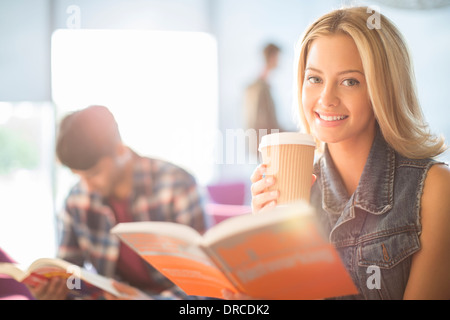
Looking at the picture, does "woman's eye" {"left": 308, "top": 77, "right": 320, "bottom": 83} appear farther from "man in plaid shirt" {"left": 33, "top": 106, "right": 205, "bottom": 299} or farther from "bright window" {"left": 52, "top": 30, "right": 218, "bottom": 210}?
"bright window" {"left": 52, "top": 30, "right": 218, "bottom": 210}

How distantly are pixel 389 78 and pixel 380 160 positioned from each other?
0.18 metres

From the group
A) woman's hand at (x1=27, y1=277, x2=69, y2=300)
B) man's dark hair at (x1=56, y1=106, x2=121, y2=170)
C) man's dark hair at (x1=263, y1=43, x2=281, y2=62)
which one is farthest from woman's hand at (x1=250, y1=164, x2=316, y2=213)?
man's dark hair at (x1=263, y1=43, x2=281, y2=62)

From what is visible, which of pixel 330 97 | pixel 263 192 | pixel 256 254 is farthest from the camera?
pixel 330 97

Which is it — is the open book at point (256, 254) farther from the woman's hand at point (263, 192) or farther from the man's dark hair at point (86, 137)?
the man's dark hair at point (86, 137)

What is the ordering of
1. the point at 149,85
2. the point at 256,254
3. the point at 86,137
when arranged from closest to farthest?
the point at 256,254
the point at 86,137
the point at 149,85

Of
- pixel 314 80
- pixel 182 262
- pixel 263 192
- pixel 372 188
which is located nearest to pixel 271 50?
pixel 314 80

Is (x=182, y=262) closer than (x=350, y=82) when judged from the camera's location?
Yes

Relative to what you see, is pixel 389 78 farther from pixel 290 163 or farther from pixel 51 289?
pixel 51 289

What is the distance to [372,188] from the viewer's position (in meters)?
0.93

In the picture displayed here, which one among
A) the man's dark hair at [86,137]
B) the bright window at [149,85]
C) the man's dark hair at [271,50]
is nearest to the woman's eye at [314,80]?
the man's dark hair at [86,137]

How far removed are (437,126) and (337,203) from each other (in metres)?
1.78

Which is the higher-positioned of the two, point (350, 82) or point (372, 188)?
point (350, 82)

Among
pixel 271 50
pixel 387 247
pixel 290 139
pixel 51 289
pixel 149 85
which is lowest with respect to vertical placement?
pixel 51 289
